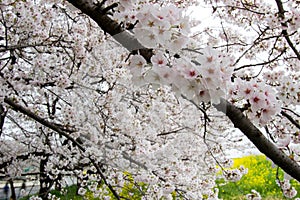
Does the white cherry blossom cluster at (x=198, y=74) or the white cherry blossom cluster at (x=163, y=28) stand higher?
the white cherry blossom cluster at (x=163, y=28)

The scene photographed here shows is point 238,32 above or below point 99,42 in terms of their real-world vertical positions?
above

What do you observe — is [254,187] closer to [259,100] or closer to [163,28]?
[259,100]

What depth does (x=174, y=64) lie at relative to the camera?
3.77 feet

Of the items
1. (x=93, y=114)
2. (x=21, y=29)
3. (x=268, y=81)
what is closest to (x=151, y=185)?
(x=93, y=114)

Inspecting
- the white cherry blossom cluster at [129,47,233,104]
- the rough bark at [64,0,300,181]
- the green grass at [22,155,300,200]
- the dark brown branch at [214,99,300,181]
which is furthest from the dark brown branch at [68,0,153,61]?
the green grass at [22,155,300,200]

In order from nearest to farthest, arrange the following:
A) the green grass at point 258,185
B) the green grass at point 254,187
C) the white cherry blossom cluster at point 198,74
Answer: the white cherry blossom cluster at point 198,74, the green grass at point 254,187, the green grass at point 258,185

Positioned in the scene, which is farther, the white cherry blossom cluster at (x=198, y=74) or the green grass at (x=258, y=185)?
the green grass at (x=258, y=185)

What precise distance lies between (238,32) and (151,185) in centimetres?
277

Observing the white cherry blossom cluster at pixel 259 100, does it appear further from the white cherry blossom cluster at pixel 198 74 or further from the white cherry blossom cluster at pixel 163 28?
the white cherry blossom cluster at pixel 163 28

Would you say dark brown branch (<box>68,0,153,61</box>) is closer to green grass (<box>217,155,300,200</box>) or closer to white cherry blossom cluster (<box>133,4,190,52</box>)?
white cherry blossom cluster (<box>133,4,190,52</box>)

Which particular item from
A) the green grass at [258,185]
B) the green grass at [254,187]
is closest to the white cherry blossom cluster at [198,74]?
the green grass at [254,187]

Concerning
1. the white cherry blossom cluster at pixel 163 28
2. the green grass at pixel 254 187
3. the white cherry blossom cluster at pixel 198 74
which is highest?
the green grass at pixel 254 187

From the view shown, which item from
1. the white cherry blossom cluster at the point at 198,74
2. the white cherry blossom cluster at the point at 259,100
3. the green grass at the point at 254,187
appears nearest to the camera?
the white cherry blossom cluster at the point at 198,74

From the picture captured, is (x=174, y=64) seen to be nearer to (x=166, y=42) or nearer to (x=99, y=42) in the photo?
(x=166, y=42)
